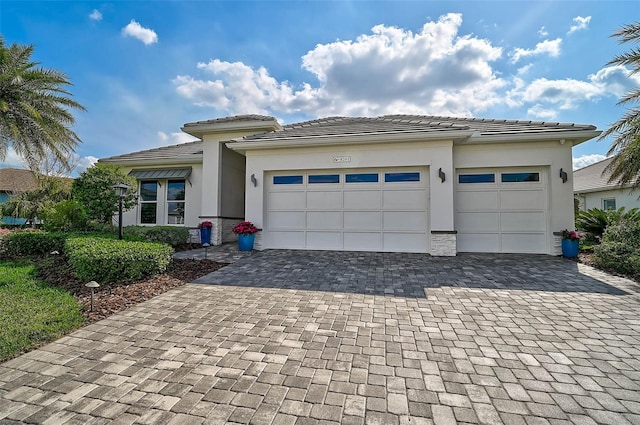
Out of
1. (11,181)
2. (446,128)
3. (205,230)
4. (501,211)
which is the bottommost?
(205,230)

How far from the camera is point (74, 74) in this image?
1015cm

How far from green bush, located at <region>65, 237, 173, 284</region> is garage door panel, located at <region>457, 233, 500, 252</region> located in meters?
8.80

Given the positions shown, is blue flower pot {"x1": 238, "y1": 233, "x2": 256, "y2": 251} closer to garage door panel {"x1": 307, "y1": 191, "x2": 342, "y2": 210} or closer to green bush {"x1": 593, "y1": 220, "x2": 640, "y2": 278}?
garage door panel {"x1": 307, "y1": 191, "x2": 342, "y2": 210}

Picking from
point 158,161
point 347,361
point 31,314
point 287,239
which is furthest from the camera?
point 158,161

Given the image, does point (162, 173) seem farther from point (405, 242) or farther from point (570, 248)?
point (570, 248)

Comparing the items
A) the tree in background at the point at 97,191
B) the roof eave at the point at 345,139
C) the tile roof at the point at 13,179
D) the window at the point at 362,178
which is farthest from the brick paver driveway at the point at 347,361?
the tile roof at the point at 13,179

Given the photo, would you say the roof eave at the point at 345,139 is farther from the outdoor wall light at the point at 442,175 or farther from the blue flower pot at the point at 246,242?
the blue flower pot at the point at 246,242

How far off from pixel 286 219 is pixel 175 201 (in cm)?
567

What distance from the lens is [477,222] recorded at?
9.38m

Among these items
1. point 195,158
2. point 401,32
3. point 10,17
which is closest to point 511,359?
point 401,32

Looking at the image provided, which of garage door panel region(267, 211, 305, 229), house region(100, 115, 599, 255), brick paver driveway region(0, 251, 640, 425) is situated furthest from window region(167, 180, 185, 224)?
brick paver driveway region(0, 251, 640, 425)

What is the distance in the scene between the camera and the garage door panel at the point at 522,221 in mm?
9062

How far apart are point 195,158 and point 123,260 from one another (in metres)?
7.15

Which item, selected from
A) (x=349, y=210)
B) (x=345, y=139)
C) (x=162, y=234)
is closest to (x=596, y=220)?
(x=349, y=210)
